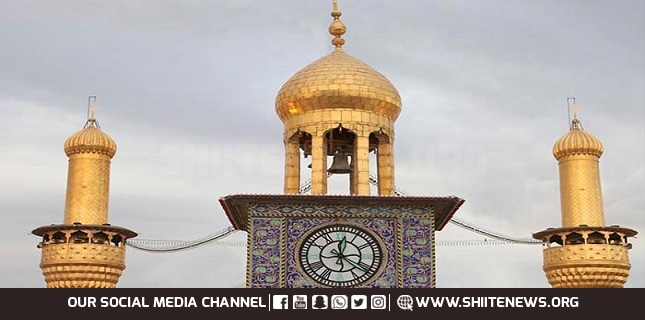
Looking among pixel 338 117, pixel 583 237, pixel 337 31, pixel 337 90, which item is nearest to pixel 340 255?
pixel 338 117

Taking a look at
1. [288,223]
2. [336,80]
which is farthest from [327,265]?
[336,80]

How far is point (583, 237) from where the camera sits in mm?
34906

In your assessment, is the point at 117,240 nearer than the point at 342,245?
No
